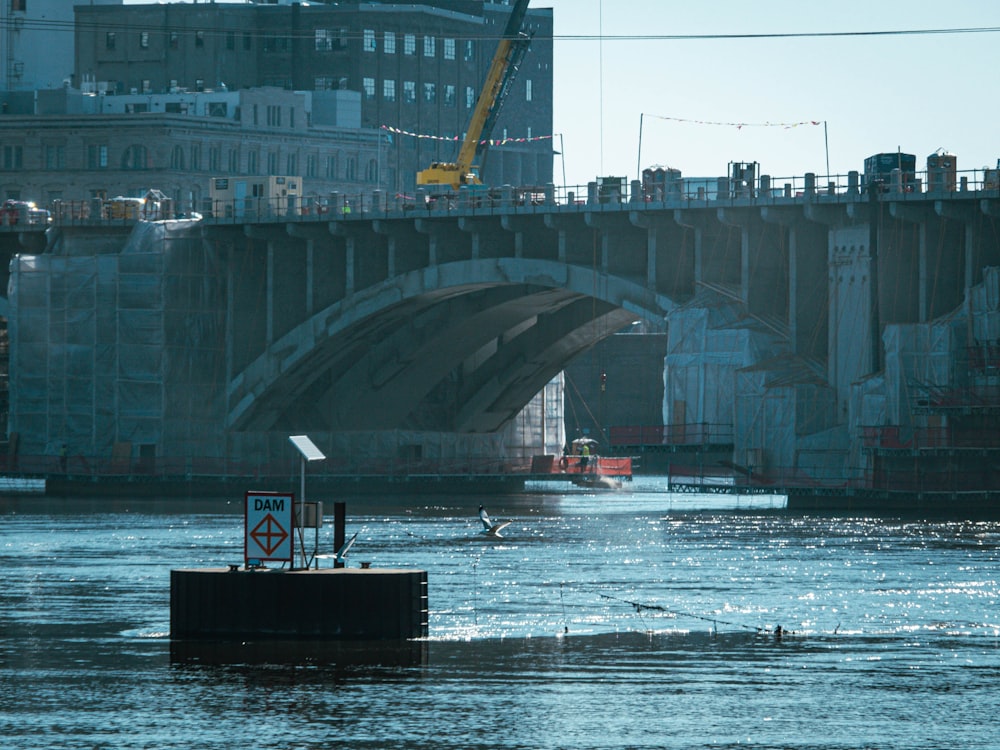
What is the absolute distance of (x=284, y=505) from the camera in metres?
48.4

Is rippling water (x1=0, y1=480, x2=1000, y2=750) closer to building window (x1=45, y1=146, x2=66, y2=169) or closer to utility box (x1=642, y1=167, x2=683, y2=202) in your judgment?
utility box (x1=642, y1=167, x2=683, y2=202)

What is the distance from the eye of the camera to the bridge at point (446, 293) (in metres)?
106

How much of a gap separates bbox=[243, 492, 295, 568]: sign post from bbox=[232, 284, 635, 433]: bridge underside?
76.3 metres

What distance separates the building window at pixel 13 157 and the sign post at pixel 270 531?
492 feet

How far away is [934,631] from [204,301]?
279ft

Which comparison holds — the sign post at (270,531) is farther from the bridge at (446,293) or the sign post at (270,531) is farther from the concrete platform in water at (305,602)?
the bridge at (446,293)

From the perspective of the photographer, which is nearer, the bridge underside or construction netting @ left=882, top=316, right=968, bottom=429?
construction netting @ left=882, top=316, right=968, bottom=429

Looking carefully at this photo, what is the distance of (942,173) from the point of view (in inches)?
4173

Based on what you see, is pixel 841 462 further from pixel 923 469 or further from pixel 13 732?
pixel 13 732

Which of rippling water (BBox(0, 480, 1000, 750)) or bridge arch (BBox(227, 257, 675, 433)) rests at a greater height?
bridge arch (BBox(227, 257, 675, 433))

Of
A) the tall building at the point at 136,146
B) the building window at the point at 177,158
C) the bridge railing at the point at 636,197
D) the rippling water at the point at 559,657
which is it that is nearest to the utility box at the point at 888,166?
the bridge railing at the point at 636,197

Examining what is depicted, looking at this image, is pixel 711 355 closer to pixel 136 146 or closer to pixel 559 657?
pixel 559 657

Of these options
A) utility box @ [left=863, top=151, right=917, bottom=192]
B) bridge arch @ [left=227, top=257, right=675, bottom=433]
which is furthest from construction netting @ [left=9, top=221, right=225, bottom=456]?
utility box @ [left=863, top=151, right=917, bottom=192]

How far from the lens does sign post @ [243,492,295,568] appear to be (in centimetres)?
4812
